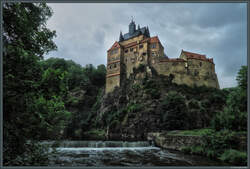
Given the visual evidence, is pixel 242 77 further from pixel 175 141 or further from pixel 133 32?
pixel 133 32

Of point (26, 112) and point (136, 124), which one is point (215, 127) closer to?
point (26, 112)

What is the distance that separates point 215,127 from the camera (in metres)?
10.5

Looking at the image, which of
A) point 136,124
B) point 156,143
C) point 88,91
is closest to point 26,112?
point 156,143

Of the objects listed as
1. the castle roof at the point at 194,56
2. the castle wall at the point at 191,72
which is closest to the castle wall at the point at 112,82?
the castle wall at the point at 191,72

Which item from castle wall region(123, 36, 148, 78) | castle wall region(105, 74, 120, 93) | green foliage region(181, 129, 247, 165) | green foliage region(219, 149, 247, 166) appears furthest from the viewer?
castle wall region(105, 74, 120, 93)

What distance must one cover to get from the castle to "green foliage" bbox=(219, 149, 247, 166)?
82.3 feet

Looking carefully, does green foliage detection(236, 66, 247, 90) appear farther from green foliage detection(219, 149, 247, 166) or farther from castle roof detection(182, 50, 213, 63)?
castle roof detection(182, 50, 213, 63)

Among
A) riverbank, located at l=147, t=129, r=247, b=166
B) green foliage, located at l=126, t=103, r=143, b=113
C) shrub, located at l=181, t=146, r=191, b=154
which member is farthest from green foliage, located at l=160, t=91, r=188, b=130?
shrub, located at l=181, t=146, r=191, b=154

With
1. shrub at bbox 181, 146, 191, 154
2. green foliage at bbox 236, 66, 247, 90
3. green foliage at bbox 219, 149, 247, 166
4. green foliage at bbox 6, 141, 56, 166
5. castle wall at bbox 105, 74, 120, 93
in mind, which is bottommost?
shrub at bbox 181, 146, 191, 154

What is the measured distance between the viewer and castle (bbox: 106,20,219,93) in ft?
109

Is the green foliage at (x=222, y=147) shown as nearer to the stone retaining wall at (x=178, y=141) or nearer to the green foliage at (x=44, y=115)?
the stone retaining wall at (x=178, y=141)

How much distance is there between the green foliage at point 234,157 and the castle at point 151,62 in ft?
82.3

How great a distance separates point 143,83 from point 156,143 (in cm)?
1690

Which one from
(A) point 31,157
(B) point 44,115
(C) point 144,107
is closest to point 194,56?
(C) point 144,107
